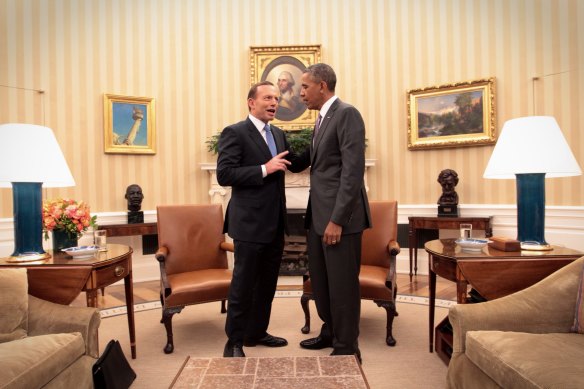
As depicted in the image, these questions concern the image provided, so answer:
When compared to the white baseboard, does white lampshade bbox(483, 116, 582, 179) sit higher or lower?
higher

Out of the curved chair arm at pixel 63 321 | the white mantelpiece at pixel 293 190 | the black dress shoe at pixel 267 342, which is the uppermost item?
the white mantelpiece at pixel 293 190

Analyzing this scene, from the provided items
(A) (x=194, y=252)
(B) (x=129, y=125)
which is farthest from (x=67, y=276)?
(B) (x=129, y=125)

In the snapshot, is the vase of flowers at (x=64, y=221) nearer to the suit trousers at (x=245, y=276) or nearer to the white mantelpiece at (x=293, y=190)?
the suit trousers at (x=245, y=276)

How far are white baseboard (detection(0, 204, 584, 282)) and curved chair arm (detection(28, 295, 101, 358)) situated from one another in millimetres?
3524

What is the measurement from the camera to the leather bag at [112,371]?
2.12 meters

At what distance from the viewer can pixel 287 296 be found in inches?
187

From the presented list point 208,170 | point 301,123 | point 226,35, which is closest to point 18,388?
point 208,170

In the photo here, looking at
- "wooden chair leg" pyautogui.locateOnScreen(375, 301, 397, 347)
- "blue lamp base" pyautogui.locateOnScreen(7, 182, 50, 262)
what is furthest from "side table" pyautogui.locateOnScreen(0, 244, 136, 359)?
"wooden chair leg" pyautogui.locateOnScreen(375, 301, 397, 347)

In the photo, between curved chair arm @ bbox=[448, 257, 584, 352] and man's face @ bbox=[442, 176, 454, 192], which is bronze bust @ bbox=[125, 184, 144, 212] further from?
curved chair arm @ bbox=[448, 257, 584, 352]

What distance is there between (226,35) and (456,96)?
342cm

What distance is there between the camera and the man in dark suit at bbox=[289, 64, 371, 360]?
2.53 m

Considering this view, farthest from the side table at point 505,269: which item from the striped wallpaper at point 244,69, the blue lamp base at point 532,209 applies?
the striped wallpaper at point 244,69

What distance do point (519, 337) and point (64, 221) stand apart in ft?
9.65

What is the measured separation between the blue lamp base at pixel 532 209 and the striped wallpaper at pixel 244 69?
3.11 meters
